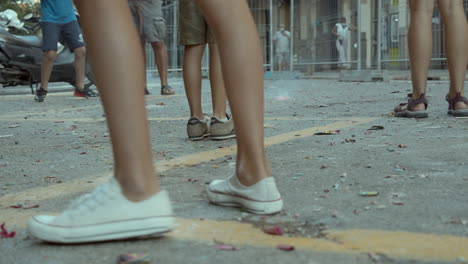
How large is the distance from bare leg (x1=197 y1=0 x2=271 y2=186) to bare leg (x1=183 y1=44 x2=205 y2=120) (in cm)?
176

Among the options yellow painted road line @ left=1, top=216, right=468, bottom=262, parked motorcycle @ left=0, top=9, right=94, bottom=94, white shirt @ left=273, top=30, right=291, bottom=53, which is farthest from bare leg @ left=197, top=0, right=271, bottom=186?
white shirt @ left=273, top=30, right=291, bottom=53

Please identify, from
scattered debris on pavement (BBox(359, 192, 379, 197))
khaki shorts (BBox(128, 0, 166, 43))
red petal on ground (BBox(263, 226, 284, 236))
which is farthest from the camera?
khaki shorts (BBox(128, 0, 166, 43))

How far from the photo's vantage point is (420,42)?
4191mm

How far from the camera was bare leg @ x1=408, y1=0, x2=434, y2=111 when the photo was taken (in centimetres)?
418

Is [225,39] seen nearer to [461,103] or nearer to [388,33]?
[461,103]

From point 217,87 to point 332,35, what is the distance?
1047 cm

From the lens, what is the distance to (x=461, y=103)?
13.7 ft

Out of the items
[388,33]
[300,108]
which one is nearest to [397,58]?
[388,33]

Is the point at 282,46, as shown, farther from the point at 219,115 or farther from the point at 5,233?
the point at 5,233

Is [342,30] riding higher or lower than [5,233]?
higher

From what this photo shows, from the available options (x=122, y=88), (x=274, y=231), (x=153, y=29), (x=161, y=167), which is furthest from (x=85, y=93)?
(x=274, y=231)

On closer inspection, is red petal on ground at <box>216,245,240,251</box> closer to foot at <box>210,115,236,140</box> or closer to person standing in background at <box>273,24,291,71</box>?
foot at <box>210,115,236,140</box>

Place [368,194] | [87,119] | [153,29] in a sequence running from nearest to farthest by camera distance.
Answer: [368,194], [87,119], [153,29]

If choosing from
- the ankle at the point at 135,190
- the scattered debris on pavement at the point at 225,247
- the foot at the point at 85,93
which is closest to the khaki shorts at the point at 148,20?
the foot at the point at 85,93
